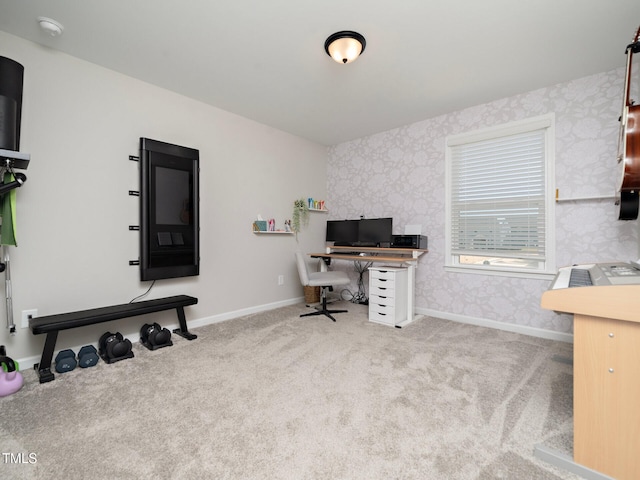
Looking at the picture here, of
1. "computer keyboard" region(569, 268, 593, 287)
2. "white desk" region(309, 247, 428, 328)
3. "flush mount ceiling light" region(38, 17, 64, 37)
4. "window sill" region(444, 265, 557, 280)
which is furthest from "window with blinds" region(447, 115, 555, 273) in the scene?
"flush mount ceiling light" region(38, 17, 64, 37)

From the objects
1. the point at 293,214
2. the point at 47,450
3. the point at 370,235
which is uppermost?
the point at 293,214

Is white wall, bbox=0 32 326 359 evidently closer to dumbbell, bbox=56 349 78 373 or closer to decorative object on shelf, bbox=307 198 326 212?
dumbbell, bbox=56 349 78 373

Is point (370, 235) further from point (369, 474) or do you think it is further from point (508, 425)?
point (369, 474)

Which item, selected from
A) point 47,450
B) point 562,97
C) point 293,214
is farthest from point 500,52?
point 47,450

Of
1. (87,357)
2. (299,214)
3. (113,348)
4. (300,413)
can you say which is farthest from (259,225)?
(300,413)

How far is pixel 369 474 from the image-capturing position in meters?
1.21

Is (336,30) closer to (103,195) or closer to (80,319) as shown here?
(103,195)

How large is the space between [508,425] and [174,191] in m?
3.10

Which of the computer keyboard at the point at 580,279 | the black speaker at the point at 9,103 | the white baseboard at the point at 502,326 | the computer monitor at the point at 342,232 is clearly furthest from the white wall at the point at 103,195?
A: the computer keyboard at the point at 580,279

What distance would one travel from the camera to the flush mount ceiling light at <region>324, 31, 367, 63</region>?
6.68 feet

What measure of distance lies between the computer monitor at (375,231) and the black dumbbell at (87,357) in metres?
3.00

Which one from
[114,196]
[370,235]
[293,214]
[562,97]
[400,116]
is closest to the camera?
[114,196]

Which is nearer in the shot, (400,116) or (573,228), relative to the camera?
(573,228)

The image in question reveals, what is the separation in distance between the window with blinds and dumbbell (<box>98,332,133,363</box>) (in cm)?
333
